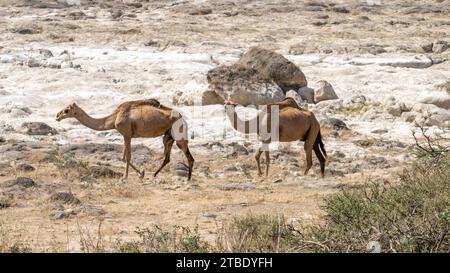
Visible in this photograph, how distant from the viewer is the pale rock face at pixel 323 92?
2353 cm

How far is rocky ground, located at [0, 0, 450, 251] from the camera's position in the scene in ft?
38.4

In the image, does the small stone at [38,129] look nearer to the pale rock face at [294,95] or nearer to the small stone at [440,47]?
the pale rock face at [294,95]

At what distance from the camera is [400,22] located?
4244 cm

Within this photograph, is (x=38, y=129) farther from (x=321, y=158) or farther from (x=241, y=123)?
(x=321, y=158)

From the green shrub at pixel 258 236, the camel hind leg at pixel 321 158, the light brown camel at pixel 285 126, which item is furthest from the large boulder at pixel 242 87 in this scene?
the green shrub at pixel 258 236

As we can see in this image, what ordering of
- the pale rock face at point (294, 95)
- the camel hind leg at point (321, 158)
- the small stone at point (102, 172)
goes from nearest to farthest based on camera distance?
the small stone at point (102, 172), the camel hind leg at point (321, 158), the pale rock face at point (294, 95)


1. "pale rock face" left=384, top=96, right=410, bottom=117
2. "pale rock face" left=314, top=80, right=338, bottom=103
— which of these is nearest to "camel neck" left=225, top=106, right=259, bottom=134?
"pale rock face" left=384, top=96, right=410, bottom=117

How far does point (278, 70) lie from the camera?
76.4ft

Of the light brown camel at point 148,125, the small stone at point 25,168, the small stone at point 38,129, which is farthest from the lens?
the small stone at point 38,129

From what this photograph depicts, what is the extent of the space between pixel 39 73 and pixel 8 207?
1491 cm

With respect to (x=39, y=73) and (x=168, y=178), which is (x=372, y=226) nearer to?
(x=168, y=178)

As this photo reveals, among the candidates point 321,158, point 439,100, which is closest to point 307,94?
point 439,100

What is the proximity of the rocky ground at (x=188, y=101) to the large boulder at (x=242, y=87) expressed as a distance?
598 mm

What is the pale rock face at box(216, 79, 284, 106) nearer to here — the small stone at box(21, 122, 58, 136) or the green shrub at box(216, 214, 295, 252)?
the small stone at box(21, 122, 58, 136)
